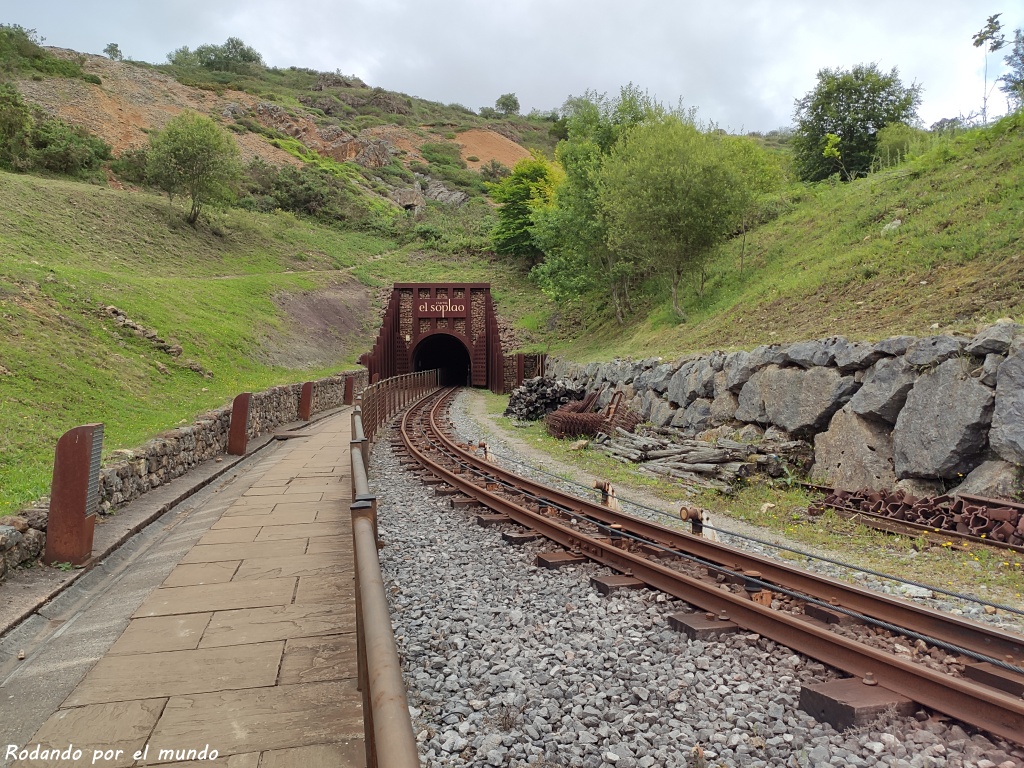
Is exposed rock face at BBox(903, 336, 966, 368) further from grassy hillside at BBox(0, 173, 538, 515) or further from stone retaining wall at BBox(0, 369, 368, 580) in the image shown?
grassy hillside at BBox(0, 173, 538, 515)

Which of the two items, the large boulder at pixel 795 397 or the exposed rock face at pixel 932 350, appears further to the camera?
the large boulder at pixel 795 397

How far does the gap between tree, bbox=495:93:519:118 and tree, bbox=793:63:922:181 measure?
13265 cm

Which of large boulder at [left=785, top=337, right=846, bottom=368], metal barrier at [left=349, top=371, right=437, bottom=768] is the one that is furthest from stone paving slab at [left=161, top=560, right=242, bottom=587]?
large boulder at [left=785, top=337, right=846, bottom=368]

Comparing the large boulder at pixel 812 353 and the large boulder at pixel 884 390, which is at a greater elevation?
the large boulder at pixel 812 353

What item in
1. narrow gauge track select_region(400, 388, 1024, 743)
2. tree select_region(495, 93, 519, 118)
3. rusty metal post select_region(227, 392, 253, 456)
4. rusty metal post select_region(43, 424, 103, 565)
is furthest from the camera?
tree select_region(495, 93, 519, 118)

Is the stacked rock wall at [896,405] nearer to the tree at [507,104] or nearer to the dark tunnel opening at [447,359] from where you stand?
the dark tunnel opening at [447,359]

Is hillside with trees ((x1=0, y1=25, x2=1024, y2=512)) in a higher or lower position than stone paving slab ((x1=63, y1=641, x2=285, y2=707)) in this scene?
higher

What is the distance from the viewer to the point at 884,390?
8.20 m

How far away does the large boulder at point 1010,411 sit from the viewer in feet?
21.2

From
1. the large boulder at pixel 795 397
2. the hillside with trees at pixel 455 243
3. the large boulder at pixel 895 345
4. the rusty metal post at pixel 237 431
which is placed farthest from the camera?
the rusty metal post at pixel 237 431

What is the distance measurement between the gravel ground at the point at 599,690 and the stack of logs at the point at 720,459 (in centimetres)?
495

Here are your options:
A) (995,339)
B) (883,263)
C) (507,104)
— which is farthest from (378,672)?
(507,104)

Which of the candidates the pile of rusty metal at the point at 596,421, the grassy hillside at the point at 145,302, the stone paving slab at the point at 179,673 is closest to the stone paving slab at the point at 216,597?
the stone paving slab at the point at 179,673

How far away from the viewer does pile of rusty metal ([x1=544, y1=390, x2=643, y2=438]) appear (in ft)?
48.5
